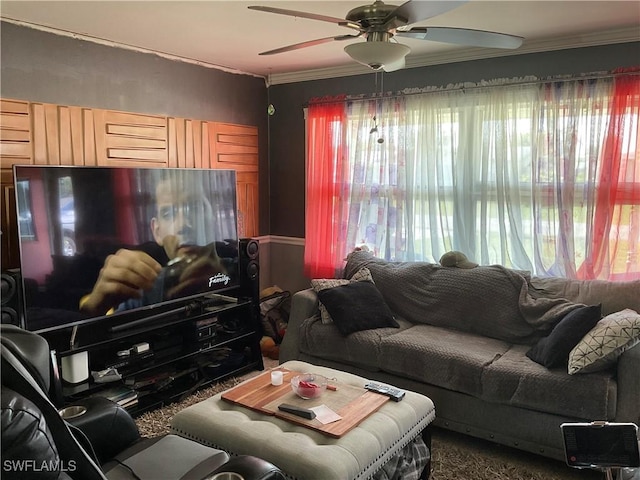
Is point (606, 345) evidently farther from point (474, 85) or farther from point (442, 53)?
point (442, 53)

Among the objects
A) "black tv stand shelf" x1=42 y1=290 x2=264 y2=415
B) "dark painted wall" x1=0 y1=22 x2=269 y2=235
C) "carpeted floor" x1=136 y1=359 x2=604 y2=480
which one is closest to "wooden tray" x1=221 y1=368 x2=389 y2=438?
"carpeted floor" x1=136 y1=359 x2=604 y2=480

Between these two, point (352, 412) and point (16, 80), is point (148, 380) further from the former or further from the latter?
point (16, 80)

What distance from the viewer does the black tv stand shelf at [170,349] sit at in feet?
10.4

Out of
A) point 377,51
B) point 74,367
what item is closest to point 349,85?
point 377,51

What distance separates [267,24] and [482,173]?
1840 millimetres

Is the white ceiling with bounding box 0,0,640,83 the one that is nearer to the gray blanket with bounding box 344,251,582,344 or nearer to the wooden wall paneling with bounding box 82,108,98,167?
the wooden wall paneling with bounding box 82,108,98,167

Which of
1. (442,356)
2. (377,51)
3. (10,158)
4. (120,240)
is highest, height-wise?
(377,51)

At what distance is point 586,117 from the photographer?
3.45 metres

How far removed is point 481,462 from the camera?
276 cm

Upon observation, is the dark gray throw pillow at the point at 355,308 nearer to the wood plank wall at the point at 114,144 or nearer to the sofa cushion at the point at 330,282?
the sofa cushion at the point at 330,282

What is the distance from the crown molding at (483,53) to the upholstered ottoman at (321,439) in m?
2.52

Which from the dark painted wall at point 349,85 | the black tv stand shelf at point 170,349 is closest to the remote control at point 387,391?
the black tv stand shelf at point 170,349

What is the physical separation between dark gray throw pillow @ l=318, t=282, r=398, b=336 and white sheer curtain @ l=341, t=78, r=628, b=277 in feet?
2.40

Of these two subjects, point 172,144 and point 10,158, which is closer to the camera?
point 10,158
